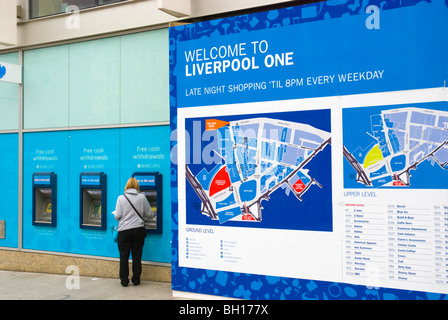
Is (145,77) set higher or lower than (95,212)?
higher

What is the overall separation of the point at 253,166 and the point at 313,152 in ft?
2.57

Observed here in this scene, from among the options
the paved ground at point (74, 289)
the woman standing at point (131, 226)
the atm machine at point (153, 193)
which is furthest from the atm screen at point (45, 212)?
the woman standing at point (131, 226)

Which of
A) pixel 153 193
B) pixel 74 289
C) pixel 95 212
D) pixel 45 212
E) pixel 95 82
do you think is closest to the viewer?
pixel 74 289

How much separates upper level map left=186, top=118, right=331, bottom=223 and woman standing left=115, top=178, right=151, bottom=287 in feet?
3.70

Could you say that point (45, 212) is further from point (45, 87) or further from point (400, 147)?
point (400, 147)

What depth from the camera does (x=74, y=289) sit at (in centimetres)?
764

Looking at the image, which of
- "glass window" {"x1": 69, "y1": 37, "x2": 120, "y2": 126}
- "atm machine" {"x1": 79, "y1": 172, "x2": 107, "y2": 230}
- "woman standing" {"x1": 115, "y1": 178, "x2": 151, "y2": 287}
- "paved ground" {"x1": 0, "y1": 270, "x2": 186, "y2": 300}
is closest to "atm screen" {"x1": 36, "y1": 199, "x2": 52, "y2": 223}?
"atm machine" {"x1": 79, "y1": 172, "x2": 107, "y2": 230}

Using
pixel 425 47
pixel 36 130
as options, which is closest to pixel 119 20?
pixel 36 130

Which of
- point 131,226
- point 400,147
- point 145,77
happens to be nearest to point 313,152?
point 400,147

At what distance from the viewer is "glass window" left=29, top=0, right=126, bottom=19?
336 inches

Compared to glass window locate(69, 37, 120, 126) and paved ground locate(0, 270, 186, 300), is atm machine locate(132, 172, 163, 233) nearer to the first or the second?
paved ground locate(0, 270, 186, 300)

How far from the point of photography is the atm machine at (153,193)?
25.6ft

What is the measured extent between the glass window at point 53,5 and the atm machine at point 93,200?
108 inches

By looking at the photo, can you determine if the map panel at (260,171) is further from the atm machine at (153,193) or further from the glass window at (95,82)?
the glass window at (95,82)
